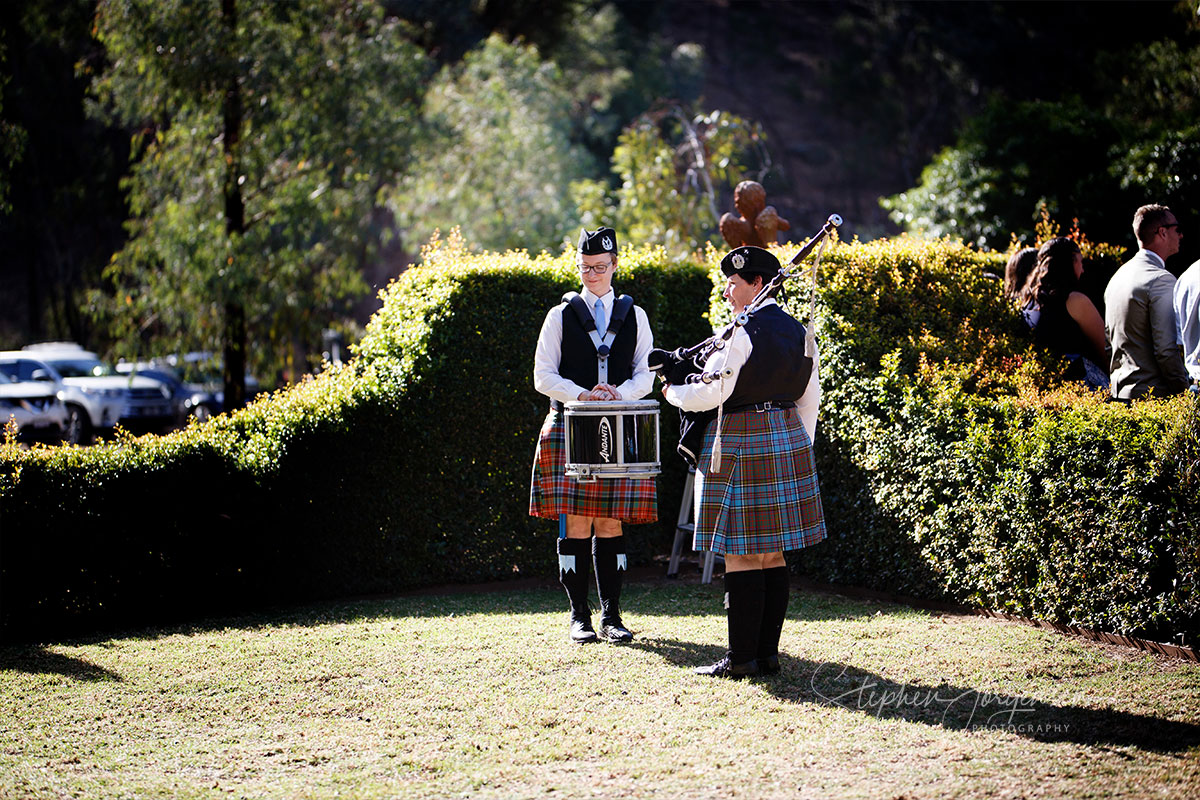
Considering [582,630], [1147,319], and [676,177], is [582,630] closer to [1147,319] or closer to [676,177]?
[1147,319]

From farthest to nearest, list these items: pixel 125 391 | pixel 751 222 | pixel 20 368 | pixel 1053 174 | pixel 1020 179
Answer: pixel 20 368 → pixel 125 391 → pixel 1053 174 → pixel 1020 179 → pixel 751 222

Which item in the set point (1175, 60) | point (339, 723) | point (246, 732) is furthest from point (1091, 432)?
point (1175, 60)

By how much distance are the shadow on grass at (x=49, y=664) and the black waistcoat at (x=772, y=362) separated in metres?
3.07

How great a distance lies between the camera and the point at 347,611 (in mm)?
6633

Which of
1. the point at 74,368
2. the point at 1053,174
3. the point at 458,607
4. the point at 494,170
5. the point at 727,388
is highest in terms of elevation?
the point at 494,170

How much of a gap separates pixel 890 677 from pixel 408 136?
1145cm

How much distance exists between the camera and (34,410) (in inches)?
699

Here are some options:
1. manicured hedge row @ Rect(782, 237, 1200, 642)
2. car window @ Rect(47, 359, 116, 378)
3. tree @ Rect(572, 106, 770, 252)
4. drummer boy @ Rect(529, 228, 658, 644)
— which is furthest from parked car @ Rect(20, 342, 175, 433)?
drummer boy @ Rect(529, 228, 658, 644)

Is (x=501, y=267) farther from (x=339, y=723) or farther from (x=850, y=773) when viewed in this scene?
(x=850, y=773)

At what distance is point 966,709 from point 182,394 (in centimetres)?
2151

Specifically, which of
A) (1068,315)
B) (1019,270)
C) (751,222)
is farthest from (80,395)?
(1068,315)

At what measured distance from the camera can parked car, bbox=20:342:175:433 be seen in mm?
19531

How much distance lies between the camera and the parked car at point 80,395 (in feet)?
62.5

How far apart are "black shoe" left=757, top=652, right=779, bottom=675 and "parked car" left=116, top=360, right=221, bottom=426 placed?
56.8ft
